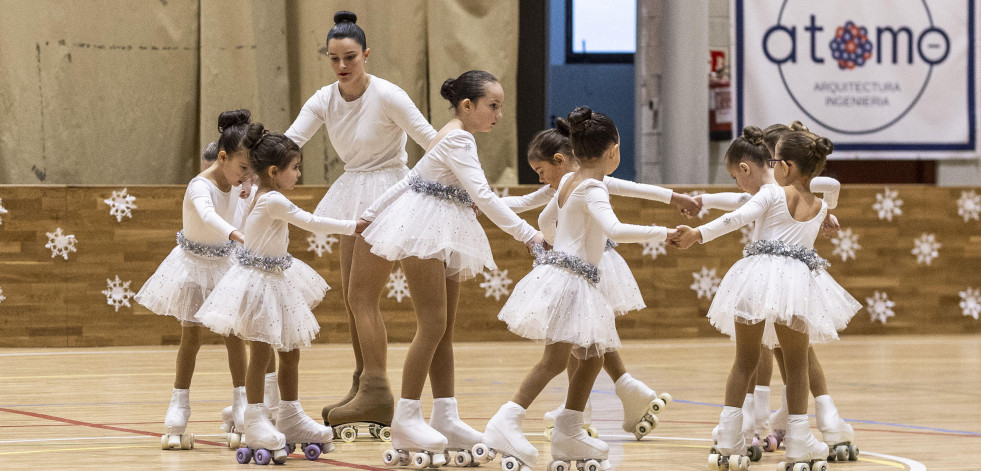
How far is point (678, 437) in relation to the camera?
4.27 m

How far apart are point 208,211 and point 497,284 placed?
3780mm

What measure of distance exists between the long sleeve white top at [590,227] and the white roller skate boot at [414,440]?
0.67m

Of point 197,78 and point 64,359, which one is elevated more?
point 197,78

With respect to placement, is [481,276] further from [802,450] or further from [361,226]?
[802,450]

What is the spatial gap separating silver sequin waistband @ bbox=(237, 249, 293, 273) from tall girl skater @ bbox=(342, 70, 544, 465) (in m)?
0.30

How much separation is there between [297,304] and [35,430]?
125 cm

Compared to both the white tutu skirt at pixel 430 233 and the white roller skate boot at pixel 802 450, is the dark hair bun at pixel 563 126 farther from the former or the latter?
the white roller skate boot at pixel 802 450

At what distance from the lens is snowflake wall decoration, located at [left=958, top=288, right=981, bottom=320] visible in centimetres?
831

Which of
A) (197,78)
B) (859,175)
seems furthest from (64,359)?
(859,175)

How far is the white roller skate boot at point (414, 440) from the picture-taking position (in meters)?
3.53

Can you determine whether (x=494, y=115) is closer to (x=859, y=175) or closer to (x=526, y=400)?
(x=526, y=400)

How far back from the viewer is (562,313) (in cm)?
339

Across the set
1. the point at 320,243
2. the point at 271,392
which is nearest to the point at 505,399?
the point at 271,392

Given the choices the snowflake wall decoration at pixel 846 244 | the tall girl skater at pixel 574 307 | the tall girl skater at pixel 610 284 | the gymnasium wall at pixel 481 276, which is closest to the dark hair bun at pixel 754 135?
the tall girl skater at pixel 610 284
